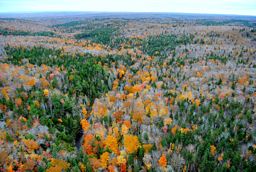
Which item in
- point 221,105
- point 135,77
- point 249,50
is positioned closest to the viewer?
point 221,105

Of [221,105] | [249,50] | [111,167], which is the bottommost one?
[111,167]

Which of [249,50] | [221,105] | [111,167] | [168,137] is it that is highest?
[249,50]

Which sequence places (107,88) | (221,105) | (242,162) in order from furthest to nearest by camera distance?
(107,88), (221,105), (242,162)

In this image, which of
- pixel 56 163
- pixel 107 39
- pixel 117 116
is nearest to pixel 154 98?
pixel 117 116

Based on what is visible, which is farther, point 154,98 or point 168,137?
point 154,98

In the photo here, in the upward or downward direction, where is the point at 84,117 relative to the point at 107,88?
downward

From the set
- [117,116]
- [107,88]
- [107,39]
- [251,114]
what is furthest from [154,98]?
[107,39]

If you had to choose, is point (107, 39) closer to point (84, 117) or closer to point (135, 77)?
point (135, 77)

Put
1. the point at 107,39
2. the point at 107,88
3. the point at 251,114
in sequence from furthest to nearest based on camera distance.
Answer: the point at 107,39, the point at 107,88, the point at 251,114

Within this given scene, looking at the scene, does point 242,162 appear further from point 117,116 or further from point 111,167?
point 117,116
